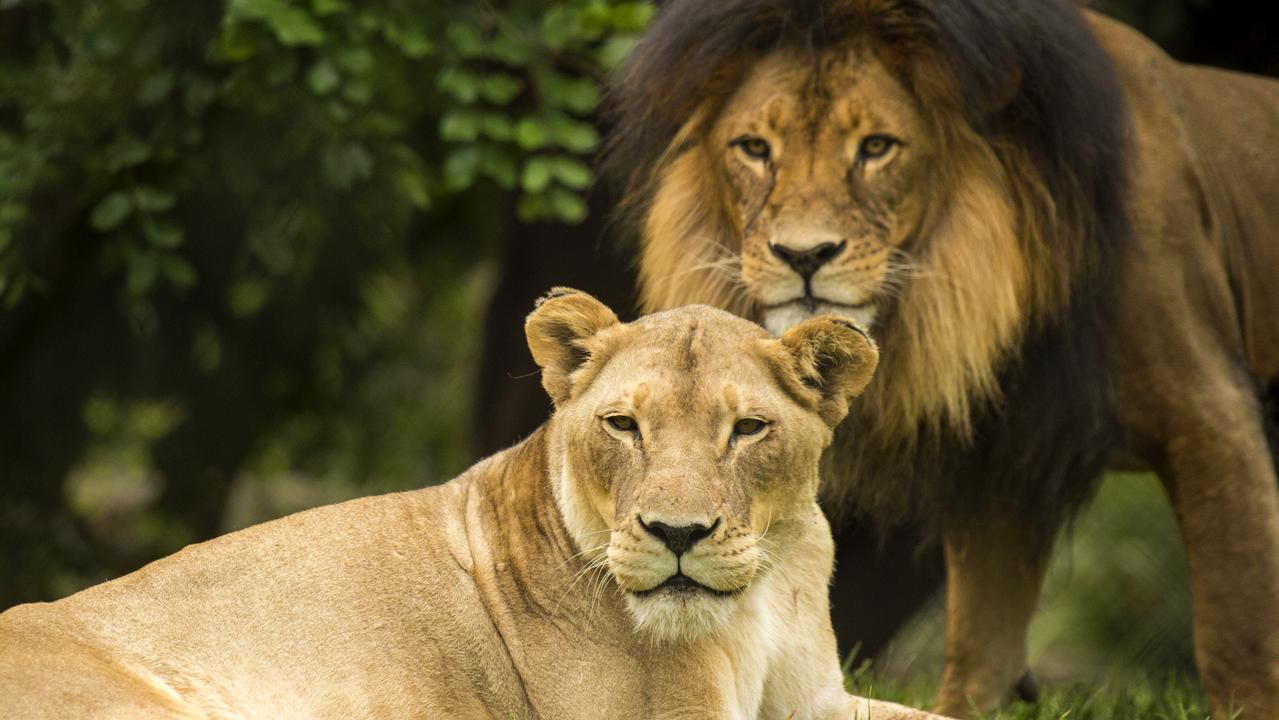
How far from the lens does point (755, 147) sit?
4.02m

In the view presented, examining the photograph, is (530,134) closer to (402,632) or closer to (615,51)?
(615,51)

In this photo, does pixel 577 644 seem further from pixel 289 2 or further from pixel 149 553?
pixel 149 553

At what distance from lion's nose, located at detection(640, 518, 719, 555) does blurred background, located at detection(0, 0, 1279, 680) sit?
2114 mm

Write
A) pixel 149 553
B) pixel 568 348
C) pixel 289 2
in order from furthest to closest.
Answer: pixel 149 553
pixel 289 2
pixel 568 348

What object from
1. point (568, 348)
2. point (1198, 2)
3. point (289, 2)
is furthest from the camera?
point (1198, 2)

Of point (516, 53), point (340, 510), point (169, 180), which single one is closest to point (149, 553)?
point (169, 180)

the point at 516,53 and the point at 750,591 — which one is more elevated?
the point at 516,53

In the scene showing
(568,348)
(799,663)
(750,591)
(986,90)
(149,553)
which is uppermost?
(986,90)

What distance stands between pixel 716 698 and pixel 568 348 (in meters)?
0.70

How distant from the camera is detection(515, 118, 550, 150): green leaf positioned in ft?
16.2

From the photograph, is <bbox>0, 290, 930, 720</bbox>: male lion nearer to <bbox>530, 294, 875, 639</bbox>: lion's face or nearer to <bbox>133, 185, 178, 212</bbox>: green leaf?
<bbox>530, 294, 875, 639</bbox>: lion's face

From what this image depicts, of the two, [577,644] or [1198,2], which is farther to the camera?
[1198,2]

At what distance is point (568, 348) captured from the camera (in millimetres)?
3412

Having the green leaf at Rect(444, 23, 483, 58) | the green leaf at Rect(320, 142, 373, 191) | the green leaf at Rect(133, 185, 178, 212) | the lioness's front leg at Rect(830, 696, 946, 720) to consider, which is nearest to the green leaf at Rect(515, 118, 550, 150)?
the green leaf at Rect(444, 23, 483, 58)
